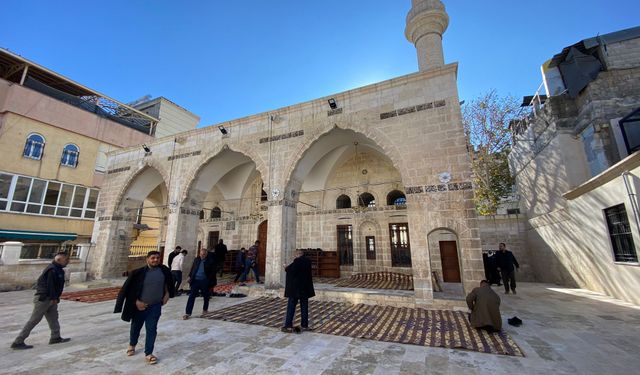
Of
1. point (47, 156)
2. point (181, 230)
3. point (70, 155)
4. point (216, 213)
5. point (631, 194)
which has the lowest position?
point (181, 230)

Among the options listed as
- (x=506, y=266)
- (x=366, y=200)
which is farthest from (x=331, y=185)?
(x=506, y=266)

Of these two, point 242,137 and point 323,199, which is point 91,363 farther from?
point 323,199

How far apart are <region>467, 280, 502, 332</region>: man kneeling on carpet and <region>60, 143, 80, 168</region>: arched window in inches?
679

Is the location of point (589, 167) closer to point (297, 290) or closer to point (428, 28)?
point (428, 28)

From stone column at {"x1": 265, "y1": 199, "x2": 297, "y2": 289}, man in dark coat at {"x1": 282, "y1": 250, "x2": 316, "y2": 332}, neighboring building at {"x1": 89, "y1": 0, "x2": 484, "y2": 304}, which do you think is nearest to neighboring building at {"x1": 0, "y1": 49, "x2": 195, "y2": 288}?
neighboring building at {"x1": 89, "y1": 0, "x2": 484, "y2": 304}

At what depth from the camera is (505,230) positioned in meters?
11.3

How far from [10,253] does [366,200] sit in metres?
12.7

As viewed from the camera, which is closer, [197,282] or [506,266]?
[197,282]

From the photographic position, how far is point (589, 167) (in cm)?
787

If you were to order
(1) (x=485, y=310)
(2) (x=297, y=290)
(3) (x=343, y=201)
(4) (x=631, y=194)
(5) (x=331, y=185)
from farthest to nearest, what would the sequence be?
(5) (x=331, y=185)
(3) (x=343, y=201)
(4) (x=631, y=194)
(2) (x=297, y=290)
(1) (x=485, y=310)

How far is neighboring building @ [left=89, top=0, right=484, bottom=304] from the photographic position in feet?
20.6

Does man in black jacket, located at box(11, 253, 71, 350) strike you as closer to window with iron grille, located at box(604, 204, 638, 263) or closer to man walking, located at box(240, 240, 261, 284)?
man walking, located at box(240, 240, 261, 284)

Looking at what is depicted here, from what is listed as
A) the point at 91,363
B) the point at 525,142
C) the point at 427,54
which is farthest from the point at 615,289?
the point at 91,363

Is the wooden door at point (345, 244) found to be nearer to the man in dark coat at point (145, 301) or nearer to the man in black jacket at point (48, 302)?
the man in dark coat at point (145, 301)
